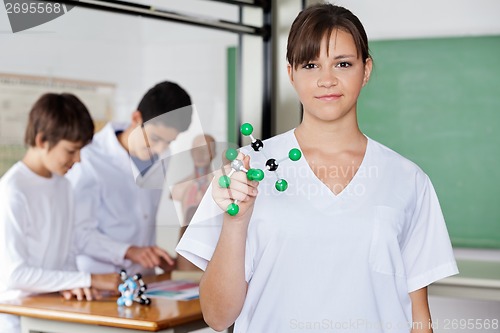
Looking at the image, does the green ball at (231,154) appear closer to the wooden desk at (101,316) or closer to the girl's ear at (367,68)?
the girl's ear at (367,68)

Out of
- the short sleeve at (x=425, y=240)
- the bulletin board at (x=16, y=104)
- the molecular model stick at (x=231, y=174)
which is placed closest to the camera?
the molecular model stick at (x=231, y=174)

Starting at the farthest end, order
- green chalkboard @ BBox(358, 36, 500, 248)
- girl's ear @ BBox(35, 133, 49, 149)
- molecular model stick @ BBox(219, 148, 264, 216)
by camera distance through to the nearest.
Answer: green chalkboard @ BBox(358, 36, 500, 248) < girl's ear @ BBox(35, 133, 49, 149) < molecular model stick @ BBox(219, 148, 264, 216)

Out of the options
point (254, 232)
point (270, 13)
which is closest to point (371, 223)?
point (254, 232)

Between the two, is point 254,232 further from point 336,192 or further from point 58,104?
point 58,104

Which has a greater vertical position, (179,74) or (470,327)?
(179,74)

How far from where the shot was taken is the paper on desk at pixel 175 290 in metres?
2.69

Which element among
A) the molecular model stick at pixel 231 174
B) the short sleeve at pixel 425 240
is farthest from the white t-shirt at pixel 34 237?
the molecular model stick at pixel 231 174

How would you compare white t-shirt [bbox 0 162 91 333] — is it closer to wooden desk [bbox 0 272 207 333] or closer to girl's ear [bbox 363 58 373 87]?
wooden desk [bbox 0 272 207 333]

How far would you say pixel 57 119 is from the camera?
9.27 ft

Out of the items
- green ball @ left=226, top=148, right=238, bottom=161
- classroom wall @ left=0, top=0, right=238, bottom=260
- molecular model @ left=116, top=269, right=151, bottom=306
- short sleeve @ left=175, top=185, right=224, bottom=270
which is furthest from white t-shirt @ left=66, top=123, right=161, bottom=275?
green ball @ left=226, top=148, right=238, bottom=161

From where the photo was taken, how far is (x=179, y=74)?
15.8ft

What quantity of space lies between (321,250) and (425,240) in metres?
0.25

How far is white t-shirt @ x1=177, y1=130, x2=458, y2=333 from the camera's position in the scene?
1.33m

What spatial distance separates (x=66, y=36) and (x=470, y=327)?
299 cm
